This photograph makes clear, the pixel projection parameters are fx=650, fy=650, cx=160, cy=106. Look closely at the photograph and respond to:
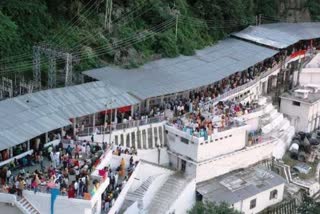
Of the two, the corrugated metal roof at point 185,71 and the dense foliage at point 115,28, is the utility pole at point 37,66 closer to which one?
the dense foliage at point 115,28

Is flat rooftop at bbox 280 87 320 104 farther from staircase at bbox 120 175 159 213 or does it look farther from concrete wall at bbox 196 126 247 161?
staircase at bbox 120 175 159 213

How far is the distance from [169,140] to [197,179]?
3.08 metres

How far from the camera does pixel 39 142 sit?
112ft

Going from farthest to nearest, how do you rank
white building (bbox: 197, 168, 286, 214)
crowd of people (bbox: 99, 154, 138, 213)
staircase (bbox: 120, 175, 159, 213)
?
white building (bbox: 197, 168, 286, 214)
staircase (bbox: 120, 175, 159, 213)
crowd of people (bbox: 99, 154, 138, 213)

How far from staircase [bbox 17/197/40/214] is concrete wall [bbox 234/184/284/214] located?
44.5ft

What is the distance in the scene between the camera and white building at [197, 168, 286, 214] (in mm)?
38625

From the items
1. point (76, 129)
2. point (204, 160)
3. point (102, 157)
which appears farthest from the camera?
point (204, 160)

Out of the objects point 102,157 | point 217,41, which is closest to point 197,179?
point 102,157

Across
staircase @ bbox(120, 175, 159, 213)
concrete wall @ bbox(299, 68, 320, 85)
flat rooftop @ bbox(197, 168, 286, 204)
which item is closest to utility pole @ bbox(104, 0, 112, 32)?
flat rooftop @ bbox(197, 168, 286, 204)

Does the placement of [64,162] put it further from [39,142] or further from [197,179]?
[197,179]

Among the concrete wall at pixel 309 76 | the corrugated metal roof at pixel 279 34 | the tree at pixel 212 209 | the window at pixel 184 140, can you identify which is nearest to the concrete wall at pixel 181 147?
the window at pixel 184 140

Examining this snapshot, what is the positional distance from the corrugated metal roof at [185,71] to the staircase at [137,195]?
5.47 metres

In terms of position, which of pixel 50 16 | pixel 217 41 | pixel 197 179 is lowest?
pixel 197 179

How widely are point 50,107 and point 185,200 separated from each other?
31.9 ft
